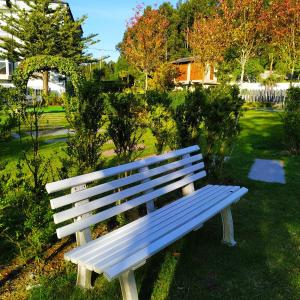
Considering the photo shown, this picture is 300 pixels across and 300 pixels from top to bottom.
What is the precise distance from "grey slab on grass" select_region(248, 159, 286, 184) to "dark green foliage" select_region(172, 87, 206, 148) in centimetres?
196

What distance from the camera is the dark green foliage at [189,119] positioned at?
5238mm

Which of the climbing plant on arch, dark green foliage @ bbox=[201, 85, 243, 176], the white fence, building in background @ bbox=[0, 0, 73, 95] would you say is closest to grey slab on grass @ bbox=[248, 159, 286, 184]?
dark green foliage @ bbox=[201, 85, 243, 176]

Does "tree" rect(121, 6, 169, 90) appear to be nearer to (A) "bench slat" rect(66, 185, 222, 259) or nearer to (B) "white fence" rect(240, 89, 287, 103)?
(B) "white fence" rect(240, 89, 287, 103)

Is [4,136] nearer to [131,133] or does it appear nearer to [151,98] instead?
[131,133]

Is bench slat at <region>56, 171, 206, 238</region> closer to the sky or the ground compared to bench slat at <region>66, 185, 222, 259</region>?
closer to the sky

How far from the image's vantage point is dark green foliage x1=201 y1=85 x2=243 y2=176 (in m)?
5.49

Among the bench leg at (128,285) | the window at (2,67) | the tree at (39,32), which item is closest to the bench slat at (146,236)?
the bench leg at (128,285)

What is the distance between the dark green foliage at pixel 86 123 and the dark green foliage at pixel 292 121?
5806 mm

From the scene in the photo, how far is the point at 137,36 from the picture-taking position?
33906mm

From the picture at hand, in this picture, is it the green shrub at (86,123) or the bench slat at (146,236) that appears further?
the green shrub at (86,123)

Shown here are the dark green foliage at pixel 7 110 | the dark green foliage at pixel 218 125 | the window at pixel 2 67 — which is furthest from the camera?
the window at pixel 2 67

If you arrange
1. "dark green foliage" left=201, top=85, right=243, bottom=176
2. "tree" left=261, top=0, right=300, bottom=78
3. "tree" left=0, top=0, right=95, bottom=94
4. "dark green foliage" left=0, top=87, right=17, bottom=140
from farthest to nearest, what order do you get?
"tree" left=0, top=0, right=95, bottom=94 < "tree" left=261, top=0, right=300, bottom=78 < "dark green foliage" left=201, top=85, right=243, bottom=176 < "dark green foliage" left=0, top=87, right=17, bottom=140

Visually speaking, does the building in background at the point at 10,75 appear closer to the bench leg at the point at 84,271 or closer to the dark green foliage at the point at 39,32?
the dark green foliage at the point at 39,32

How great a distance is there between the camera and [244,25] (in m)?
23.5
